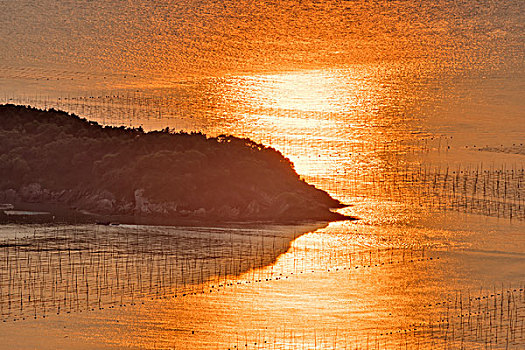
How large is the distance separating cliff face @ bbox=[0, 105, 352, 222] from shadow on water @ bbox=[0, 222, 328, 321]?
4.89 meters

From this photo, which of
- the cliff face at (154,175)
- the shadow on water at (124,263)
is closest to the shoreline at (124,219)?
the cliff face at (154,175)

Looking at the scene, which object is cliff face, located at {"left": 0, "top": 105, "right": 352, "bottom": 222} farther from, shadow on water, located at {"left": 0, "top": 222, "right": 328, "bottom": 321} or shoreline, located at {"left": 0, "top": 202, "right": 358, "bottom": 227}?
shadow on water, located at {"left": 0, "top": 222, "right": 328, "bottom": 321}

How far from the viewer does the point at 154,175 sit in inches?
2948

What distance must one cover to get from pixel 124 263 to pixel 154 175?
74.8 ft

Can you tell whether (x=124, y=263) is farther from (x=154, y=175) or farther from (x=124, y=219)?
(x=154, y=175)

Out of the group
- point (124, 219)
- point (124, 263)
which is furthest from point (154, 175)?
point (124, 263)

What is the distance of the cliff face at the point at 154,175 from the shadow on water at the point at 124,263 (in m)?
4.89

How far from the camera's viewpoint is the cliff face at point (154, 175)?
71875 millimetres

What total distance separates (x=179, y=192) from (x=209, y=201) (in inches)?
97.4

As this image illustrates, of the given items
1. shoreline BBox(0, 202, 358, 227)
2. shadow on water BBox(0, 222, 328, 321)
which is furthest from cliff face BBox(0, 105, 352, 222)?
shadow on water BBox(0, 222, 328, 321)

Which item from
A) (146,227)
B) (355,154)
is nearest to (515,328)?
(146,227)

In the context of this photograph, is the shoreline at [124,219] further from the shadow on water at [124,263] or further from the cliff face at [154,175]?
the shadow on water at [124,263]

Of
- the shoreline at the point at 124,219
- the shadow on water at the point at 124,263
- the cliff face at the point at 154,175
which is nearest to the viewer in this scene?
the shadow on water at the point at 124,263

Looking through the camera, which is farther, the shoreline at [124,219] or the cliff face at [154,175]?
the cliff face at [154,175]
